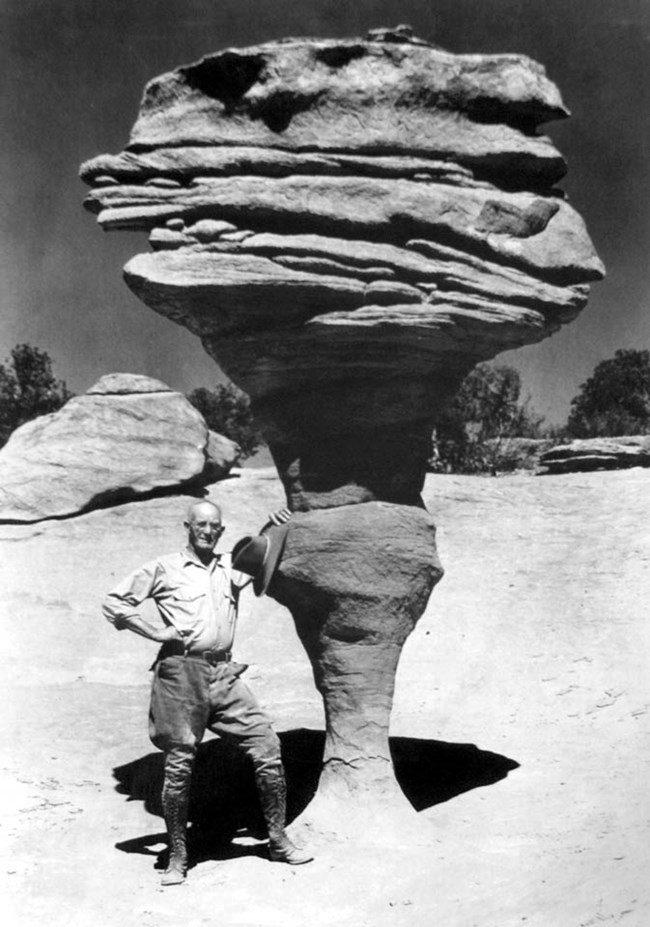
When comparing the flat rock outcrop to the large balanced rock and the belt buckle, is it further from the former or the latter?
the belt buckle

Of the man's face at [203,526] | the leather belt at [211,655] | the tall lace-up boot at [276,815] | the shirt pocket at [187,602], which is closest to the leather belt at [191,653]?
the leather belt at [211,655]

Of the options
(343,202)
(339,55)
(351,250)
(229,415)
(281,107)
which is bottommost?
(229,415)

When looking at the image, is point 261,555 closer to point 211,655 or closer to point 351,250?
point 211,655

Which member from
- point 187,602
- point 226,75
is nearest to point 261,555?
point 187,602

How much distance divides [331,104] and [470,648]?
812 centimetres

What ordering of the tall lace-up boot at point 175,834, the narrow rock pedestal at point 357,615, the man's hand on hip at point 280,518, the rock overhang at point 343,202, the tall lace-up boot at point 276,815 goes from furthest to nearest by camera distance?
the man's hand on hip at point 280,518 → the narrow rock pedestal at point 357,615 → the rock overhang at point 343,202 → the tall lace-up boot at point 276,815 → the tall lace-up boot at point 175,834

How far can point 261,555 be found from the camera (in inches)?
290

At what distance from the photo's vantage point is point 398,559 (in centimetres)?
752

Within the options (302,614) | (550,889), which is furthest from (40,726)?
(550,889)

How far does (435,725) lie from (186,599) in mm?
5017

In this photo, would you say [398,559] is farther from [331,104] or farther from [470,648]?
[470,648]

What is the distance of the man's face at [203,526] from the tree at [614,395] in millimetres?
26951

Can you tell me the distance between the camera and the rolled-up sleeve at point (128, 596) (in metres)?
6.63

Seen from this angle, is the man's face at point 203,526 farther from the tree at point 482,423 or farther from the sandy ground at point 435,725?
the tree at point 482,423
